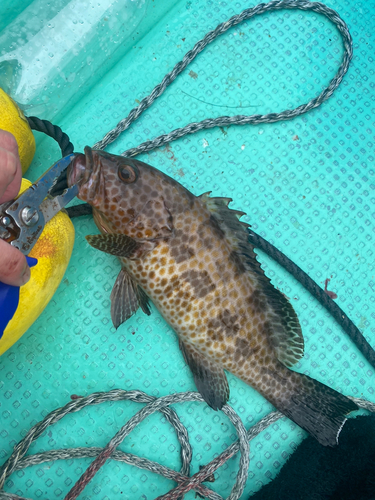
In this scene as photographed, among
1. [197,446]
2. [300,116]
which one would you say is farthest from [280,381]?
[300,116]

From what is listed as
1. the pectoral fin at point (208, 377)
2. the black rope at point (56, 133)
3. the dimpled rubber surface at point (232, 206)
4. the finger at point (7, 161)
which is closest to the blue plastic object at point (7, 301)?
the finger at point (7, 161)

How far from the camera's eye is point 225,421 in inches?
89.9

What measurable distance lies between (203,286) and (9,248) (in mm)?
1034

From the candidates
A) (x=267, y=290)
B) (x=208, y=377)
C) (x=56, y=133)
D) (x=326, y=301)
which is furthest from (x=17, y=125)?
(x=326, y=301)

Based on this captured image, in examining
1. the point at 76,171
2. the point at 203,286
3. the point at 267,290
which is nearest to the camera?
the point at 76,171

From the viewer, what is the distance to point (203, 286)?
6.67 feet

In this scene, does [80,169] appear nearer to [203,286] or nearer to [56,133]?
[56,133]

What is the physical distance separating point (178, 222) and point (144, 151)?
2.20 feet

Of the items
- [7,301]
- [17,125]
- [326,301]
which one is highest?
[326,301]

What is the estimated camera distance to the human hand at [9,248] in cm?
130

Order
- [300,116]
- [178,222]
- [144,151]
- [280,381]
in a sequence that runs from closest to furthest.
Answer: [178,222] < [280,381] < [144,151] < [300,116]

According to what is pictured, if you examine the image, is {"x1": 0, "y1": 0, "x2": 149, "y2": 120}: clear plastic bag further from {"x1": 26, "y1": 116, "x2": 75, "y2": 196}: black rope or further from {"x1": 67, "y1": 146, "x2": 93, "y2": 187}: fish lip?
{"x1": 67, "y1": 146, "x2": 93, "y2": 187}: fish lip

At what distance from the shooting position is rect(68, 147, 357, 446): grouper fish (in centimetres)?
197

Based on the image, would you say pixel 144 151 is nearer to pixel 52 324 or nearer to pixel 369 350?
pixel 52 324
